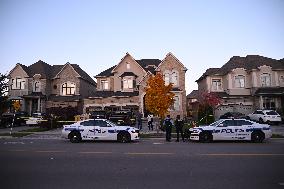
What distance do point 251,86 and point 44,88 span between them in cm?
3069

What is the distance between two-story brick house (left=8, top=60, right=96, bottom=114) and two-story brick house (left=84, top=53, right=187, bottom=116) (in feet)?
10.6

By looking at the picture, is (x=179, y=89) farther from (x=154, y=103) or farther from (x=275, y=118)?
(x=154, y=103)

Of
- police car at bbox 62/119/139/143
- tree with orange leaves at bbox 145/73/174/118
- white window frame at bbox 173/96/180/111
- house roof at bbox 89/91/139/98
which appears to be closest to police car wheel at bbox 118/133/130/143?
police car at bbox 62/119/139/143

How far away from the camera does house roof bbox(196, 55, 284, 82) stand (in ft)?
124

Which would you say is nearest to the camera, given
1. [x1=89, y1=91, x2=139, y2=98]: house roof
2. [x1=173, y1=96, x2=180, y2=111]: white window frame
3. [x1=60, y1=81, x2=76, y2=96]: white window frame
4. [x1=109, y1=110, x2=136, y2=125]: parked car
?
[x1=109, y1=110, x2=136, y2=125]: parked car

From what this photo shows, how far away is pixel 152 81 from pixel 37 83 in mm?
25535

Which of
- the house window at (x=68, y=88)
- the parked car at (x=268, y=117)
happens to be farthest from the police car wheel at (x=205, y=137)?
the house window at (x=68, y=88)

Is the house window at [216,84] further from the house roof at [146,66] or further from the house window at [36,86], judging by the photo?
the house window at [36,86]

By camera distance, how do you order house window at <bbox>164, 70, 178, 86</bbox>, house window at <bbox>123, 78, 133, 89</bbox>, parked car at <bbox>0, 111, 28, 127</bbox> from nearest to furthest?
parked car at <bbox>0, 111, 28, 127</bbox> → house window at <bbox>164, 70, 178, 86</bbox> → house window at <bbox>123, 78, 133, 89</bbox>

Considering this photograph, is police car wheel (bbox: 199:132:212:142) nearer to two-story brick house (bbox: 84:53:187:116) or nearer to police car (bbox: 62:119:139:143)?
police car (bbox: 62:119:139:143)

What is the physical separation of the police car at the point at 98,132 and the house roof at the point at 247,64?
1002 inches

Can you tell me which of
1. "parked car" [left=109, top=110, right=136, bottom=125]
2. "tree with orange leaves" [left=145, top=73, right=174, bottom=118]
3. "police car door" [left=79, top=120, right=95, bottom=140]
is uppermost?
"tree with orange leaves" [left=145, top=73, right=174, bottom=118]

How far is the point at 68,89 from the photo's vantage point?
42.2m

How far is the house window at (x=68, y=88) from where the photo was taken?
42094mm
